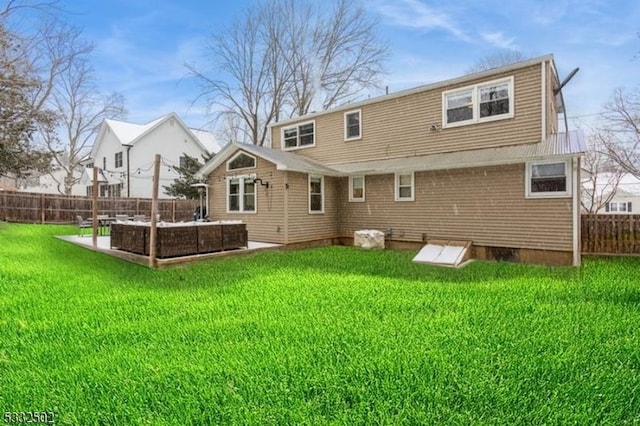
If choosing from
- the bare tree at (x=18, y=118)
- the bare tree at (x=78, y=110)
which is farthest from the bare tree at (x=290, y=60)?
the bare tree at (x=78, y=110)

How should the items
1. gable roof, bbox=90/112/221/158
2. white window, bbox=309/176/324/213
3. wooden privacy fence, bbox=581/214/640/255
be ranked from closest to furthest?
wooden privacy fence, bbox=581/214/640/255
white window, bbox=309/176/324/213
gable roof, bbox=90/112/221/158

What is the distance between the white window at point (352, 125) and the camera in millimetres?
12741

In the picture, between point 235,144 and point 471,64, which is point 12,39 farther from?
point 471,64

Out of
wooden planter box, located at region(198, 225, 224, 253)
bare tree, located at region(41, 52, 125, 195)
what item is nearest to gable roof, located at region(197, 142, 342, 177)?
wooden planter box, located at region(198, 225, 224, 253)

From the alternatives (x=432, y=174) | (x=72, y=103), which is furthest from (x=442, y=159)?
(x=72, y=103)

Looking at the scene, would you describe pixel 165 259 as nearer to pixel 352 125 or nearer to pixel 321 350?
pixel 321 350

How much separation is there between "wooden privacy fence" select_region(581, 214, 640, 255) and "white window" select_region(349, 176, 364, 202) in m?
6.43

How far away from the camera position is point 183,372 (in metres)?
3.13

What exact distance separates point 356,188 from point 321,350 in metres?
9.28

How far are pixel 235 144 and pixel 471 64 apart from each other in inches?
811

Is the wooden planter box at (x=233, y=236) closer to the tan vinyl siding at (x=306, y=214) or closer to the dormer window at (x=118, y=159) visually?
the tan vinyl siding at (x=306, y=214)

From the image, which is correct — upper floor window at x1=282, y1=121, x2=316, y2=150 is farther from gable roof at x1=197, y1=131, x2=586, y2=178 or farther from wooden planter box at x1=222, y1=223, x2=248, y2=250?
wooden planter box at x1=222, y1=223, x2=248, y2=250

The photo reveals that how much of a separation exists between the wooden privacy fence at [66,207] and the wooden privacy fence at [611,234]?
1746 centimetres

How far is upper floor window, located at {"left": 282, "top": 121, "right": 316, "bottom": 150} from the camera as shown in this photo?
46.1 feet
